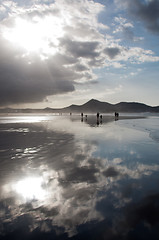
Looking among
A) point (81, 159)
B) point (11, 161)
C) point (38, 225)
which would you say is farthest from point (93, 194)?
point (11, 161)

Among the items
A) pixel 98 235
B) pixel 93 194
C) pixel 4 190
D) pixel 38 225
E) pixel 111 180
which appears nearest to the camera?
pixel 98 235

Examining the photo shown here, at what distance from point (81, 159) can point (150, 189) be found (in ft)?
15.9

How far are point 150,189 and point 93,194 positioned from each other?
222 centimetres

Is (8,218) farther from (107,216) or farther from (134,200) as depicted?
(134,200)

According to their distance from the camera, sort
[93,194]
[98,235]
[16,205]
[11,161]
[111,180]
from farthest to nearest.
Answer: [11,161] → [111,180] → [93,194] → [16,205] → [98,235]

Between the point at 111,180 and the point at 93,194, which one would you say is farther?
the point at 111,180

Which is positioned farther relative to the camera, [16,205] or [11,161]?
[11,161]

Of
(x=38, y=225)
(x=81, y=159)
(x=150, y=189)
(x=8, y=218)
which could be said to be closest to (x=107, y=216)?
(x=38, y=225)

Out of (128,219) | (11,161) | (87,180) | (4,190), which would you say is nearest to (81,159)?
(87,180)

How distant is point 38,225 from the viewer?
4.29 metres

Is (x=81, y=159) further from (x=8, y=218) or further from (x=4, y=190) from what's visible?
(x=8, y=218)

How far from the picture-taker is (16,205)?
17.0 feet

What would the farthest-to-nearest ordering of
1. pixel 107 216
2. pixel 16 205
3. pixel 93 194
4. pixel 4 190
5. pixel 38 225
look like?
pixel 4 190
pixel 93 194
pixel 16 205
pixel 107 216
pixel 38 225

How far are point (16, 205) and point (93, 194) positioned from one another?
2620mm
